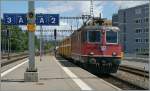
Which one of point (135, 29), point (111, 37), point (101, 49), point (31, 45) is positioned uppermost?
point (135, 29)

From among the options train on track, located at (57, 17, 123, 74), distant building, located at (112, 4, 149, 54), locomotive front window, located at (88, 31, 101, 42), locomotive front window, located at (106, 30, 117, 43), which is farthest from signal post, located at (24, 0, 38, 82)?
distant building, located at (112, 4, 149, 54)

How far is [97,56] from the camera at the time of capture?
27.3 metres

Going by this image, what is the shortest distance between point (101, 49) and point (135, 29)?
8845cm

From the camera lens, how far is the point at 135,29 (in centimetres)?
→ 11456

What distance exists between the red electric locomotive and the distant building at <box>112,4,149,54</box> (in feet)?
267

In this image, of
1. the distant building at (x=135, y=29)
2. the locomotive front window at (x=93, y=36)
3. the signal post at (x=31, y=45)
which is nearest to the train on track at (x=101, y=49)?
the locomotive front window at (x=93, y=36)

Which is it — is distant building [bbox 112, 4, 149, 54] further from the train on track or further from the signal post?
the signal post

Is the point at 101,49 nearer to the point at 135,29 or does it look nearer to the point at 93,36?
the point at 93,36

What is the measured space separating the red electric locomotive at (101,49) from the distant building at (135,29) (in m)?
81.4

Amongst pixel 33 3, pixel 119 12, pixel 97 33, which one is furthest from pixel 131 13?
pixel 33 3

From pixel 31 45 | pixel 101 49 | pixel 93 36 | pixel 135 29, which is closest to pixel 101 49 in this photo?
pixel 101 49

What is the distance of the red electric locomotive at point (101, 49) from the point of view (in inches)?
1072

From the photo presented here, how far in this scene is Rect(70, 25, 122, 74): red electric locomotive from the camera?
2722cm

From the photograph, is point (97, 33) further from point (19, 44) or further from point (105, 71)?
point (19, 44)
